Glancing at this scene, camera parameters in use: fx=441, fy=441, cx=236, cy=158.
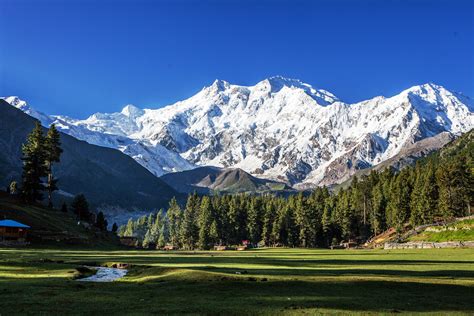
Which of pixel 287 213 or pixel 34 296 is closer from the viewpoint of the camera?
pixel 34 296

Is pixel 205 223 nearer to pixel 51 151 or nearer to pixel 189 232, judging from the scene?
pixel 189 232

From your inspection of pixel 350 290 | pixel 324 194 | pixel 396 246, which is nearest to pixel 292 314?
pixel 350 290

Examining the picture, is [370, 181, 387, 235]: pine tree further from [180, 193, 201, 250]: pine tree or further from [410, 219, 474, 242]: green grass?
[180, 193, 201, 250]: pine tree

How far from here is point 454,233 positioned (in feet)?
315

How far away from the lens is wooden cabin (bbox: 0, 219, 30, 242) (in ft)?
267

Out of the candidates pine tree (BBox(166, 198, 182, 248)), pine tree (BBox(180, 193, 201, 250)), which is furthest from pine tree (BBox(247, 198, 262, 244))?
pine tree (BBox(166, 198, 182, 248))

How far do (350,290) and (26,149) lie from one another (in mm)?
96392

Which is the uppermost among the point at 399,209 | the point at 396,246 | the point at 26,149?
the point at 26,149

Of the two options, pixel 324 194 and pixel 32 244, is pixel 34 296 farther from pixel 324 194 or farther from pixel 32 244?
pixel 324 194

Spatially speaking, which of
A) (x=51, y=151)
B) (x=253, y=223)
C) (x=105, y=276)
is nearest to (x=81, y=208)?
(x=51, y=151)

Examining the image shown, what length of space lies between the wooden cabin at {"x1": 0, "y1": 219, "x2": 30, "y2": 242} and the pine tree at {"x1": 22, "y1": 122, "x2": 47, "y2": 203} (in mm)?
22023

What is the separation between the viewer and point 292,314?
20.8 metres

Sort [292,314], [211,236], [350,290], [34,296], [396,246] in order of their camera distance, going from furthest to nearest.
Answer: [211,236] < [396,246] < [350,290] < [34,296] < [292,314]

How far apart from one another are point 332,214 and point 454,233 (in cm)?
6027
